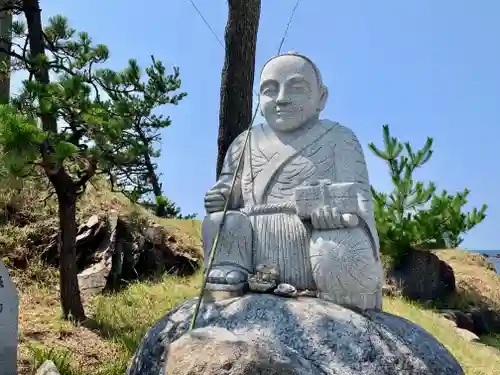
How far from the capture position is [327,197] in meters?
3.32

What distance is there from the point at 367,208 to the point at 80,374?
3.15 m

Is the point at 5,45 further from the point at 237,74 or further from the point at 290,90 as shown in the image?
the point at 290,90

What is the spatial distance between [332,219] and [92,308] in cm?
429

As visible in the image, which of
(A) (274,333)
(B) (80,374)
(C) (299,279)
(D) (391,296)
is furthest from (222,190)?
(D) (391,296)

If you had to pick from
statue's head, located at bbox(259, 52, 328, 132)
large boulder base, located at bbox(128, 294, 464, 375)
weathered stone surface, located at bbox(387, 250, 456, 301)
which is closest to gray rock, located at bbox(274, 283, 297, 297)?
large boulder base, located at bbox(128, 294, 464, 375)

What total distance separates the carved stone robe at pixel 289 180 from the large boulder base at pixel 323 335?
32cm

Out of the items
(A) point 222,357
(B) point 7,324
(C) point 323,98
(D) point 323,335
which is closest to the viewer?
(A) point 222,357

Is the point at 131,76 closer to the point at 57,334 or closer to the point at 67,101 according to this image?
the point at 67,101

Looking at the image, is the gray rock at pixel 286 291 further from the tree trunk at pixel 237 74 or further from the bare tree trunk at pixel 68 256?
the bare tree trunk at pixel 68 256

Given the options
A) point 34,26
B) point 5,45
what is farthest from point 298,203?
point 5,45

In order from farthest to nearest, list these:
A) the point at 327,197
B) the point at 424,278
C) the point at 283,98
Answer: the point at 424,278 < the point at 283,98 < the point at 327,197

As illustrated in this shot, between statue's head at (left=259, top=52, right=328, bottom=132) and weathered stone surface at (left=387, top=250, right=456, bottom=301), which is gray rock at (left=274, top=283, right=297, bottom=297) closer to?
statue's head at (left=259, top=52, right=328, bottom=132)

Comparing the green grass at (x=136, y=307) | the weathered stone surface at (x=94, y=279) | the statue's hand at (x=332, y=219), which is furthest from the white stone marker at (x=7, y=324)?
the weathered stone surface at (x=94, y=279)

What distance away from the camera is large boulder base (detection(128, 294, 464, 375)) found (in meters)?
2.79
